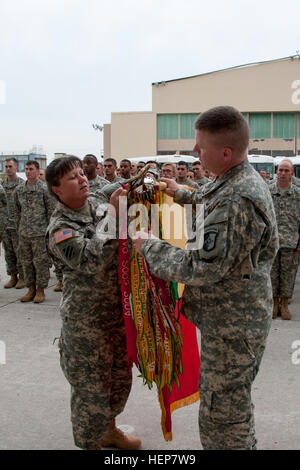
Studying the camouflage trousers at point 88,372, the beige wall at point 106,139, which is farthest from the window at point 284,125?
the camouflage trousers at point 88,372

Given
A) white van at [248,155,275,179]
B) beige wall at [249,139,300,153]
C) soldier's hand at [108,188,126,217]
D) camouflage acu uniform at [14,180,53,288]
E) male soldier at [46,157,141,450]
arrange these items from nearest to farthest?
soldier's hand at [108,188,126,217] → male soldier at [46,157,141,450] → camouflage acu uniform at [14,180,53,288] → white van at [248,155,275,179] → beige wall at [249,139,300,153]

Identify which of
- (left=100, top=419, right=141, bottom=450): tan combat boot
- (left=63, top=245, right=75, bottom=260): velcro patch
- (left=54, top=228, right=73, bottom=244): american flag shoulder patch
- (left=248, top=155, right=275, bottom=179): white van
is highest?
(left=248, top=155, right=275, bottom=179): white van

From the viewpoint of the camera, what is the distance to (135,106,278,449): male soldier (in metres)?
1.86

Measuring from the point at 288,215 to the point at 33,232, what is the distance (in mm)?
3304

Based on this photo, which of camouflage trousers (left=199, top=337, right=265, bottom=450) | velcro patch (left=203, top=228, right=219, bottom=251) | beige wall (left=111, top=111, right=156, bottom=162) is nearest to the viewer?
velcro patch (left=203, top=228, right=219, bottom=251)

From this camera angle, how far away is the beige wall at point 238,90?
32.5 meters

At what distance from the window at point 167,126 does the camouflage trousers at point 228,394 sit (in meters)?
32.9

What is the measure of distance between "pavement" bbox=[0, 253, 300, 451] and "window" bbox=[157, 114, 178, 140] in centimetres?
3026

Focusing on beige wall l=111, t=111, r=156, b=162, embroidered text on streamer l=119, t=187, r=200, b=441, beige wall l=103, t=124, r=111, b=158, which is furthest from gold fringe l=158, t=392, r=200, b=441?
beige wall l=103, t=124, r=111, b=158

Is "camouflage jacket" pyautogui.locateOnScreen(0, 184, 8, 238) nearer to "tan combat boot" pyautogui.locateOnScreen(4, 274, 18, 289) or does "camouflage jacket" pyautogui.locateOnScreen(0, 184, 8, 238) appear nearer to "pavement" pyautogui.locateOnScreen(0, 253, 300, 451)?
"tan combat boot" pyautogui.locateOnScreen(4, 274, 18, 289)

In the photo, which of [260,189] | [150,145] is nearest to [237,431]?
[260,189]

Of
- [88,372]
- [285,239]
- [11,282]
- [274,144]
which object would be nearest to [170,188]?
[88,372]

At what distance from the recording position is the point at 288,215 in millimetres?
5801
